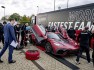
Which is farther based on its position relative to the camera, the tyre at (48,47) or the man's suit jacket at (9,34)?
the tyre at (48,47)

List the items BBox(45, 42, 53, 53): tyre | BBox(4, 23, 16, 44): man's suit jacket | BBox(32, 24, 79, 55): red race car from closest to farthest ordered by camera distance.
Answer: BBox(4, 23, 16, 44): man's suit jacket
BBox(32, 24, 79, 55): red race car
BBox(45, 42, 53, 53): tyre

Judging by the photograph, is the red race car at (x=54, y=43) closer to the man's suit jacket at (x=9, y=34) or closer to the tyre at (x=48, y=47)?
the tyre at (x=48, y=47)

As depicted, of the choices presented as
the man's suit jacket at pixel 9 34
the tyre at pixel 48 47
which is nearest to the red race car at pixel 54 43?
the tyre at pixel 48 47

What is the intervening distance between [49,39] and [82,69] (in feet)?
10.3

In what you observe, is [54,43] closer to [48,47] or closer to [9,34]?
[48,47]

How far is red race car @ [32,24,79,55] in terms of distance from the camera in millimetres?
7779

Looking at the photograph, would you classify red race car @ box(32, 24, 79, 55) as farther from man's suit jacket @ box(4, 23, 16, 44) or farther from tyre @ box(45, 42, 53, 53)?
man's suit jacket @ box(4, 23, 16, 44)

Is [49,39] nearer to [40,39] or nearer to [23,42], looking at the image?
[40,39]

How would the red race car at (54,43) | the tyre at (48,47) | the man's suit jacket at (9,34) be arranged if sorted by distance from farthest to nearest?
the tyre at (48,47) < the red race car at (54,43) < the man's suit jacket at (9,34)

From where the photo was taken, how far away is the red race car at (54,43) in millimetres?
7779

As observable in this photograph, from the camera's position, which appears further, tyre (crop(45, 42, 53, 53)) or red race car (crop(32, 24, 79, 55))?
tyre (crop(45, 42, 53, 53))

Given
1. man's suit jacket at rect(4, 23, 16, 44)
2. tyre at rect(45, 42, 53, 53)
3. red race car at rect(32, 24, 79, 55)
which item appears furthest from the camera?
tyre at rect(45, 42, 53, 53)

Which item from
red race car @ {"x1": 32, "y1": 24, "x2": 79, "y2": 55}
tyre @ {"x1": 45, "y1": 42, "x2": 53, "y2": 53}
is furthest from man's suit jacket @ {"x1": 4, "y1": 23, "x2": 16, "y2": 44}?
tyre @ {"x1": 45, "y1": 42, "x2": 53, "y2": 53}

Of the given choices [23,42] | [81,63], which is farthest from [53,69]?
[23,42]
